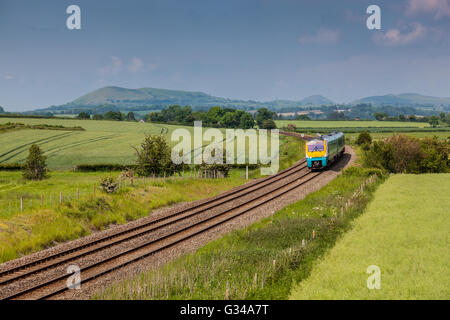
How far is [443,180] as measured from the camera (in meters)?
37.4

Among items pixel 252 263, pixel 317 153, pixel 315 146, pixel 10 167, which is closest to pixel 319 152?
pixel 317 153

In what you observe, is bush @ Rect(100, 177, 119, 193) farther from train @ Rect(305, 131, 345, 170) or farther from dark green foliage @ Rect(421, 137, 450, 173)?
dark green foliage @ Rect(421, 137, 450, 173)

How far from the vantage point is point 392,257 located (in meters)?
15.4

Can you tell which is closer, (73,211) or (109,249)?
(109,249)

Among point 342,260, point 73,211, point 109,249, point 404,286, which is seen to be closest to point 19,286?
point 109,249

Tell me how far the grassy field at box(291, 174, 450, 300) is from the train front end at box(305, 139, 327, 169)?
14.0 m

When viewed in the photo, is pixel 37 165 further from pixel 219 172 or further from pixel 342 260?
pixel 342 260

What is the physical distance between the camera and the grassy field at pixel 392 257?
12.3 meters

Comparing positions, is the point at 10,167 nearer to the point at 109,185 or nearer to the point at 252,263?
the point at 109,185

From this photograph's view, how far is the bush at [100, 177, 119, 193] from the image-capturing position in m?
28.7

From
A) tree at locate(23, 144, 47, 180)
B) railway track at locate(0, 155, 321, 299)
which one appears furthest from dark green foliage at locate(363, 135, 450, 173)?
tree at locate(23, 144, 47, 180)

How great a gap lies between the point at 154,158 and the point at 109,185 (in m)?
13.7

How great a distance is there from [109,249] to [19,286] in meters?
4.99

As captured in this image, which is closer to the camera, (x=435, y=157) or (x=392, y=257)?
(x=392, y=257)
